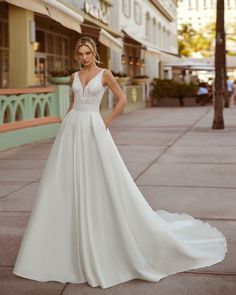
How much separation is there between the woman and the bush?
1089 inches

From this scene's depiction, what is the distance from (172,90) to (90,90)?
92.4ft

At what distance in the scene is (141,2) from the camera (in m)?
34.5

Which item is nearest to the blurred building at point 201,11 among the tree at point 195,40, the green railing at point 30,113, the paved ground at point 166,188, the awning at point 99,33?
the tree at point 195,40

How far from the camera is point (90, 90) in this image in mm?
4305

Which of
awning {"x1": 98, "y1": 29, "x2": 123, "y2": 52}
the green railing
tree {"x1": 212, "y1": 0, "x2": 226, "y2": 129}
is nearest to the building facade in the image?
awning {"x1": 98, "y1": 29, "x2": 123, "y2": 52}

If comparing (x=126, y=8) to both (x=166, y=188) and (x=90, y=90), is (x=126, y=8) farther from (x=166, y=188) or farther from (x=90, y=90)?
(x=90, y=90)

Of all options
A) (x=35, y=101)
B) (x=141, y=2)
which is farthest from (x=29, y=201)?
(x=141, y=2)

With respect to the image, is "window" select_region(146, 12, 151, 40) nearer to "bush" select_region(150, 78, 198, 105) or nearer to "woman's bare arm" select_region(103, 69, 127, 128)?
"bush" select_region(150, 78, 198, 105)

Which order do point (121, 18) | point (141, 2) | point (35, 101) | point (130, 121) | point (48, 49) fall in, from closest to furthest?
point (35, 101) < point (130, 121) < point (48, 49) < point (121, 18) < point (141, 2)

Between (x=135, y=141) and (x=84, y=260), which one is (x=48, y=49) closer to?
(x=135, y=141)

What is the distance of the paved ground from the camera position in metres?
4.03

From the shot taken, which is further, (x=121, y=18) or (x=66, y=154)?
(x=121, y=18)

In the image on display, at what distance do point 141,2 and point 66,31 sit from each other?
11.9 meters

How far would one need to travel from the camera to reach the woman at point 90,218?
4.14 m
